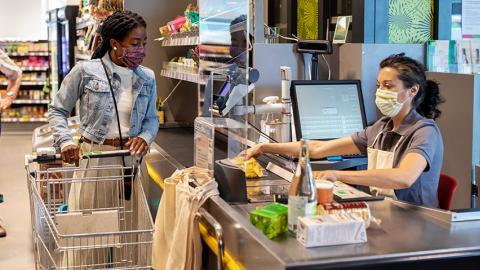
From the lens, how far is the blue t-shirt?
2.90m

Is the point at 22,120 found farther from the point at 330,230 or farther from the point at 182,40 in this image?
the point at 330,230

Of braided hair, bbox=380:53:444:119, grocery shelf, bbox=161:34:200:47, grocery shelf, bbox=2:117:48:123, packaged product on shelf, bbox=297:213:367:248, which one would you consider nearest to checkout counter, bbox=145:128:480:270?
packaged product on shelf, bbox=297:213:367:248

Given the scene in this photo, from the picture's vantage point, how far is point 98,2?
6.87 metres

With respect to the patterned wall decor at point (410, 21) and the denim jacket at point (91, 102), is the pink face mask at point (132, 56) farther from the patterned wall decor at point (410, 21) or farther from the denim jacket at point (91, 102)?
the patterned wall decor at point (410, 21)

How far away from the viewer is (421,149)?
9.41 ft

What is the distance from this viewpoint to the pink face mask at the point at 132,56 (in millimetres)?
3760

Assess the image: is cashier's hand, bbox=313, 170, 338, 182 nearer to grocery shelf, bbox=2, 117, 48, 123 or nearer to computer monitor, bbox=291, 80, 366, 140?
computer monitor, bbox=291, 80, 366, 140

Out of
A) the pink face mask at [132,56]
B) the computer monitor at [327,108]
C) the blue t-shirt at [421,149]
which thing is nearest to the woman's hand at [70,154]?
the pink face mask at [132,56]

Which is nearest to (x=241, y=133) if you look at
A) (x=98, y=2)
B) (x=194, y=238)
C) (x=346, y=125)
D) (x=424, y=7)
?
(x=194, y=238)

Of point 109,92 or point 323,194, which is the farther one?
point 109,92

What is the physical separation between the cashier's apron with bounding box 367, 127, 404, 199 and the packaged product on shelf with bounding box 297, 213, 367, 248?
2.96 ft

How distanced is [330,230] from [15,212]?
5.68m

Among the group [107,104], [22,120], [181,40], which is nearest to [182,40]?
[181,40]

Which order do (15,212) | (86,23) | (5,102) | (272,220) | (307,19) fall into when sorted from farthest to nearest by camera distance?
(86,23) → (15,212) → (5,102) → (307,19) → (272,220)
